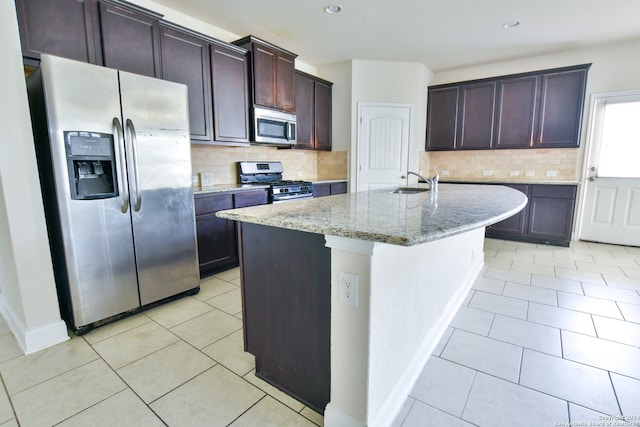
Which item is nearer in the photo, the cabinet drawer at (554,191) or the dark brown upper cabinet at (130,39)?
the dark brown upper cabinet at (130,39)

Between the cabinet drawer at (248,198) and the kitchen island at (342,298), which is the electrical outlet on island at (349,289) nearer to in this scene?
the kitchen island at (342,298)

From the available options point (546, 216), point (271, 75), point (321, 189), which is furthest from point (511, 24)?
point (321, 189)

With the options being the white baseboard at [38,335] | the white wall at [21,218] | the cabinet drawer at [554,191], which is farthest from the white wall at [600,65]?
the white baseboard at [38,335]

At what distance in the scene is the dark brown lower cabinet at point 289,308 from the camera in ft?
4.33

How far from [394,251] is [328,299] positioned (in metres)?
0.35

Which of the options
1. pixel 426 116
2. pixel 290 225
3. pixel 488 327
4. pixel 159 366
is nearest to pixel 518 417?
pixel 488 327

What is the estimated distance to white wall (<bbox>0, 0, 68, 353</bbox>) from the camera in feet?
5.63

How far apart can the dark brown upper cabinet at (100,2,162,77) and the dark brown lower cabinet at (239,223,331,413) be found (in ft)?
6.44

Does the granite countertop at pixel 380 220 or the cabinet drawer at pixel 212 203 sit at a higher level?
the granite countertop at pixel 380 220

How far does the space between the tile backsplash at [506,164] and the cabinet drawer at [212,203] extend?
3472 mm

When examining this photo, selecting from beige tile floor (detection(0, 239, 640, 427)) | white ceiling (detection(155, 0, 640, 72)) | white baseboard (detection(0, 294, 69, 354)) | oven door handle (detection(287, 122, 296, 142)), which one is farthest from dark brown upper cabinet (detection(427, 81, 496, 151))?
white baseboard (detection(0, 294, 69, 354))

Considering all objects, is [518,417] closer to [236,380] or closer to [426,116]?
[236,380]

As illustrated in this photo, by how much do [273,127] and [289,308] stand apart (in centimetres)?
288

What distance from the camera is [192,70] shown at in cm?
300
